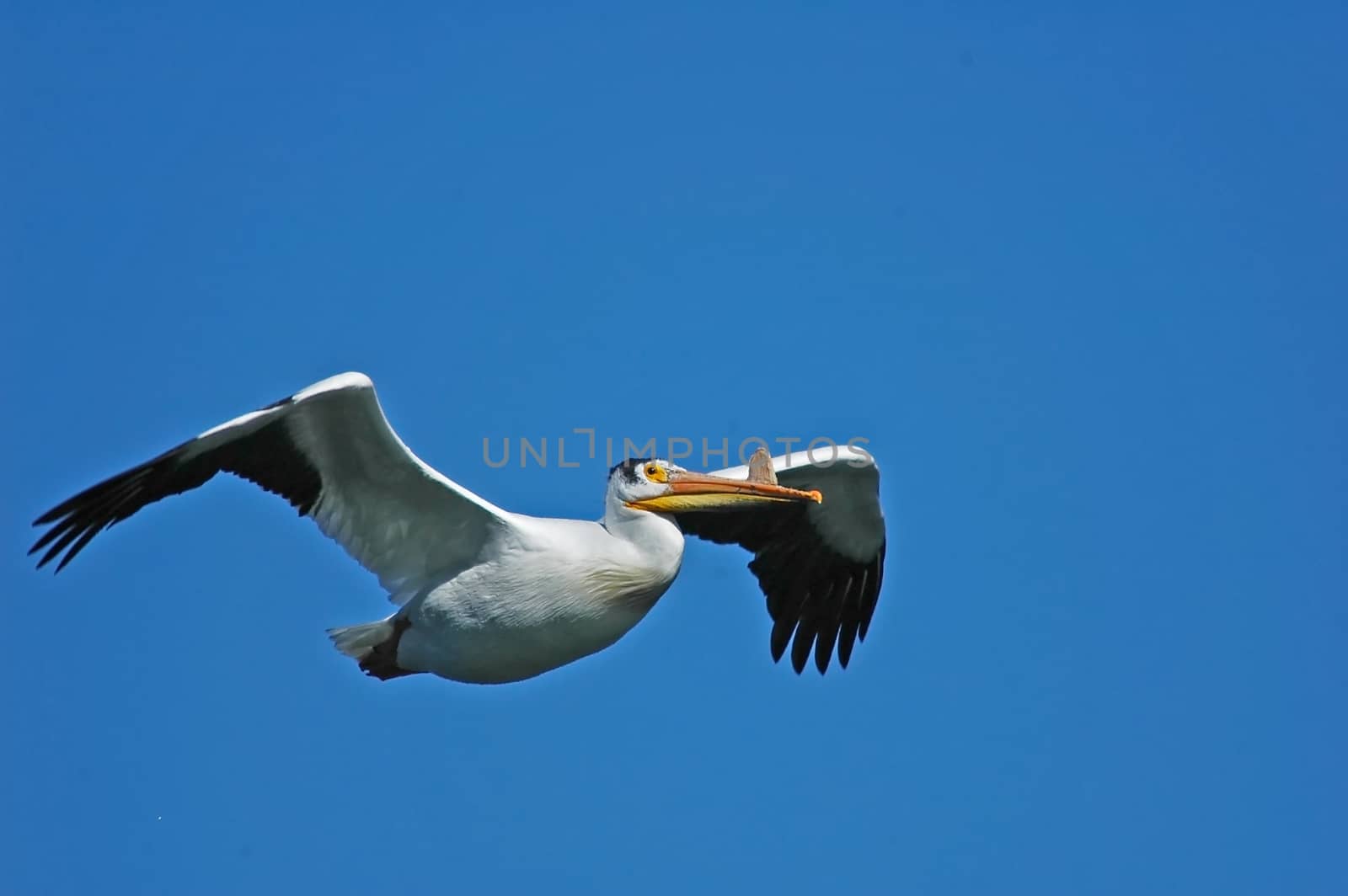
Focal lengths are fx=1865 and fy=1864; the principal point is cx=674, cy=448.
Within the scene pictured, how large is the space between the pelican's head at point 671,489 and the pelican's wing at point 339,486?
0.78 m

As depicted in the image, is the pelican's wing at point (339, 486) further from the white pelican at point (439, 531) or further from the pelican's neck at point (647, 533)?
the pelican's neck at point (647, 533)

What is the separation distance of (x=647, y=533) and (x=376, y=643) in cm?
→ 181

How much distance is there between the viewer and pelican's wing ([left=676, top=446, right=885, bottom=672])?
41.4 feet

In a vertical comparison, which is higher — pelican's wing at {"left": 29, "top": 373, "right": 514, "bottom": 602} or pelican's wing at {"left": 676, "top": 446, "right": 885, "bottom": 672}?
pelican's wing at {"left": 676, "top": 446, "right": 885, "bottom": 672}

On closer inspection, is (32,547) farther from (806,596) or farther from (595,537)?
(806,596)

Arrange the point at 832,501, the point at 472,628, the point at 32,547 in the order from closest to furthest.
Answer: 1. the point at 32,547
2. the point at 472,628
3. the point at 832,501

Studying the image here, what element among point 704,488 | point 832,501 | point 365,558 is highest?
point 832,501

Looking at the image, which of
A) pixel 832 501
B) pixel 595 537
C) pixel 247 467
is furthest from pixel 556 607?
pixel 832 501

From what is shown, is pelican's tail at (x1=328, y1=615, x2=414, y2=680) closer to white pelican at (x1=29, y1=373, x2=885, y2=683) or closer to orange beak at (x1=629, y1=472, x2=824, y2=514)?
white pelican at (x1=29, y1=373, x2=885, y2=683)

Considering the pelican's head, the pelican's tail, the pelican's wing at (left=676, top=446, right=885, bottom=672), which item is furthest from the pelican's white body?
the pelican's wing at (left=676, top=446, right=885, bottom=672)

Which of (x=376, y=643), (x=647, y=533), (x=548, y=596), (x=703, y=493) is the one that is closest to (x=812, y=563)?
(x=703, y=493)

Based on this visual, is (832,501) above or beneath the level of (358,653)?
above

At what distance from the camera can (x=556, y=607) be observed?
1041cm

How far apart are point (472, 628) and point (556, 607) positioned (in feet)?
1.68
